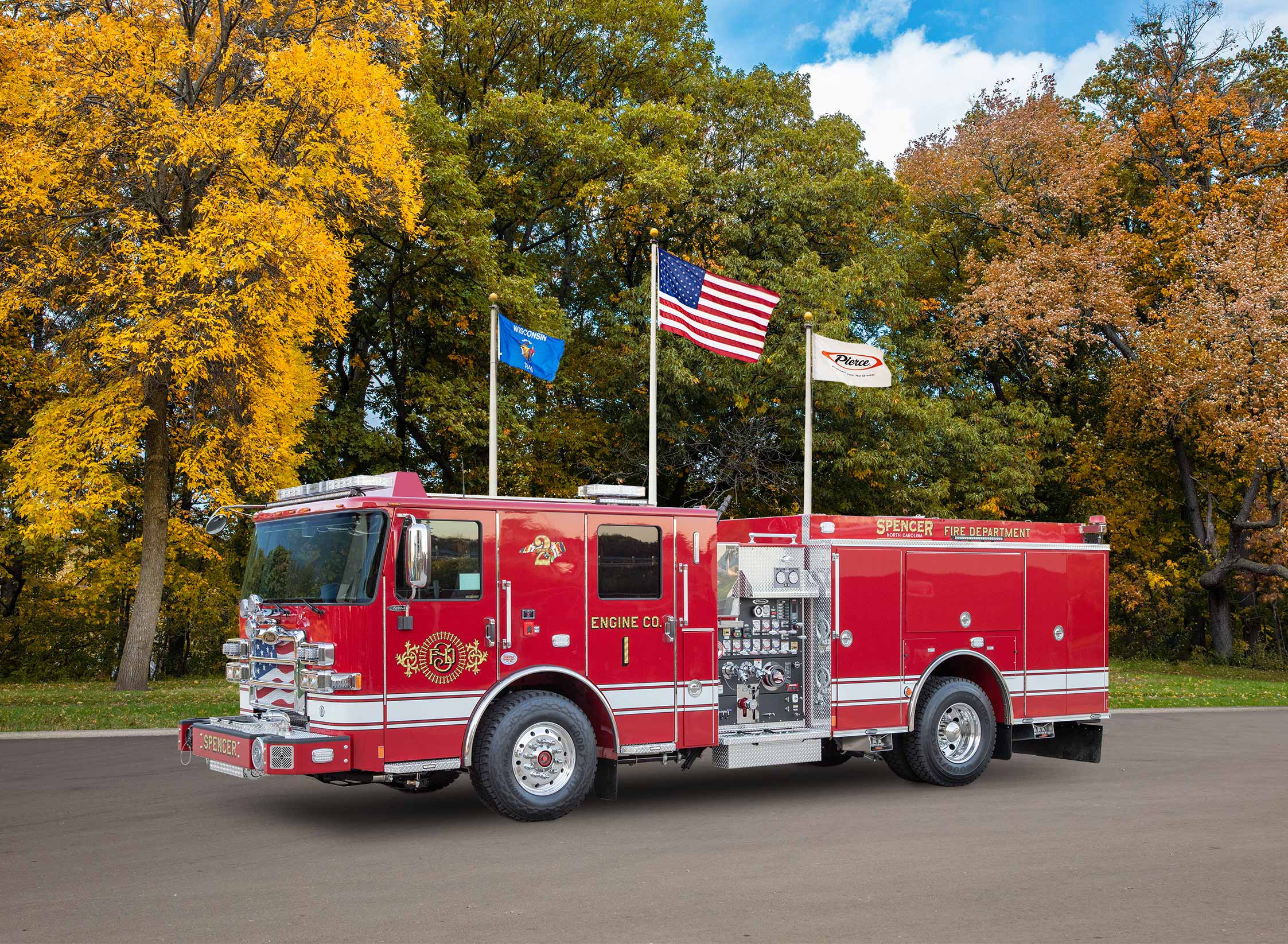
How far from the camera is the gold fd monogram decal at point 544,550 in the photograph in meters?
10.1

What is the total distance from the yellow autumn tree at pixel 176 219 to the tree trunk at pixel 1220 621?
2823 centimetres

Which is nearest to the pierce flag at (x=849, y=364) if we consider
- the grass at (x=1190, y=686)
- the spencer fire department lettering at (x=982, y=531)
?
the spencer fire department lettering at (x=982, y=531)

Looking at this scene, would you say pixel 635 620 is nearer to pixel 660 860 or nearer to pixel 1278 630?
pixel 660 860

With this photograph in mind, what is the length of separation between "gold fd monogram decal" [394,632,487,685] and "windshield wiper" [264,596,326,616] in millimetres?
736

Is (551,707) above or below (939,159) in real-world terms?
below

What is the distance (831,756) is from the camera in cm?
1281

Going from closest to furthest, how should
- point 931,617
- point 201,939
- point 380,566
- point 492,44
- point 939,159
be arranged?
point 201,939
point 380,566
point 931,617
point 492,44
point 939,159

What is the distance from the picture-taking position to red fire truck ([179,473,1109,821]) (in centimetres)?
941

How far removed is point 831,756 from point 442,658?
5142 millimetres

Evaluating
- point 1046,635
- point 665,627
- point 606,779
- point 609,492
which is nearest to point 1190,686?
point 1046,635

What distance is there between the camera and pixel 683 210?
30.1m

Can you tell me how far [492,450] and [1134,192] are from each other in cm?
3227

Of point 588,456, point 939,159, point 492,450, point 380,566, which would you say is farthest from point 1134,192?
point 380,566

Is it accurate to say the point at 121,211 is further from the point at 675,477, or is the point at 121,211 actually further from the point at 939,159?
the point at 939,159
